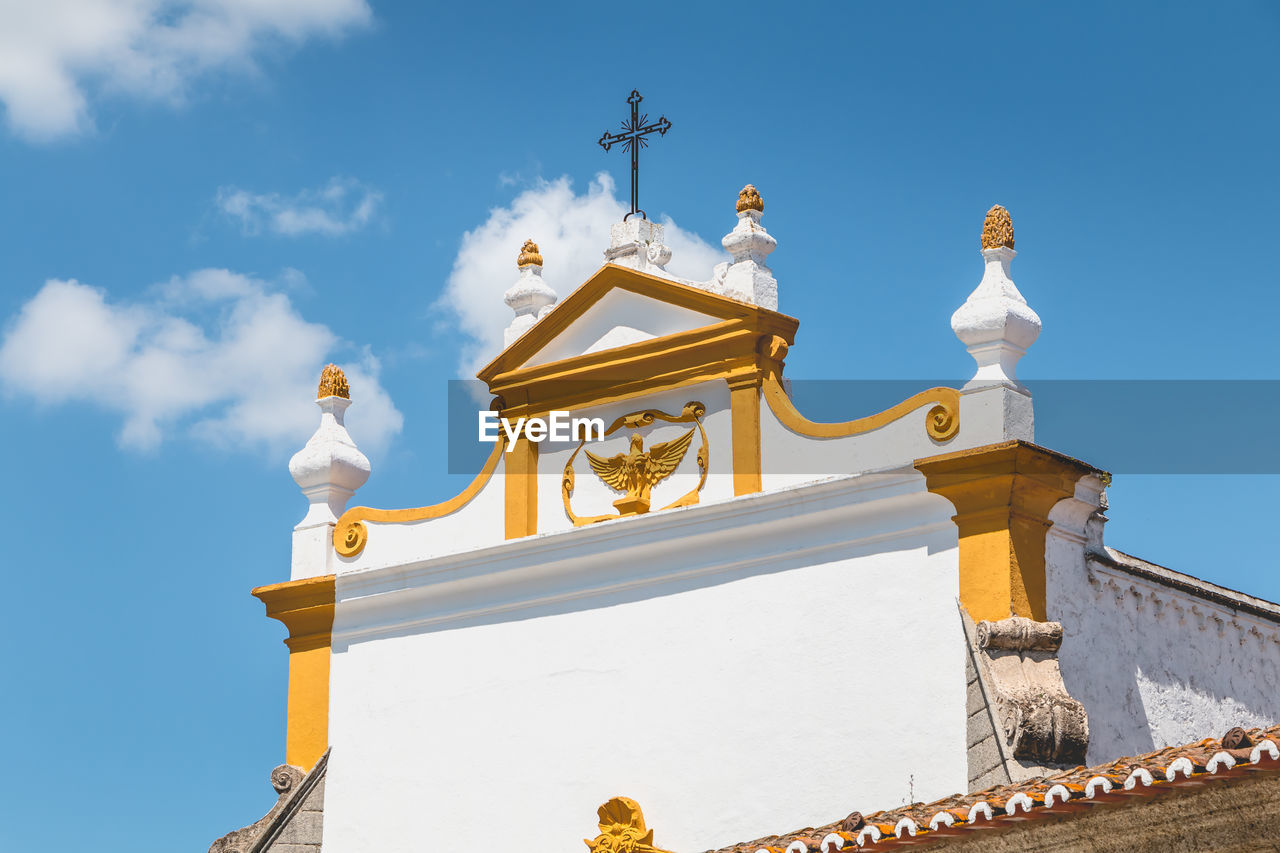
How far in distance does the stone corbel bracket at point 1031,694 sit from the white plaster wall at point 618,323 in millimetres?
3006

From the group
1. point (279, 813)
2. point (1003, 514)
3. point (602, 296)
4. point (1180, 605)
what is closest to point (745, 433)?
point (602, 296)

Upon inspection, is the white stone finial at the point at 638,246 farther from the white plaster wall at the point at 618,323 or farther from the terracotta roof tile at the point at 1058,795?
the terracotta roof tile at the point at 1058,795

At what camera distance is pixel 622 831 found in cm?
1206

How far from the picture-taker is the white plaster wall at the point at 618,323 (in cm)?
1282

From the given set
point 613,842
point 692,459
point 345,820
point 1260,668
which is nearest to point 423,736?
point 345,820

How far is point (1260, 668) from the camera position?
42.3ft

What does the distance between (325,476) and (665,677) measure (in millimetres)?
3395

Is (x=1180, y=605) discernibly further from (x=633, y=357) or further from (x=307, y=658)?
(x=307, y=658)

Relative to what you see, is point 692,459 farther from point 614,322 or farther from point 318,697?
point 318,697

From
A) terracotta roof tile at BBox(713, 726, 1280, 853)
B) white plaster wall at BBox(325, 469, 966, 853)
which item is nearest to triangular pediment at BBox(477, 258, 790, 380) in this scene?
white plaster wall at BBox(325, 469, 966, 853)

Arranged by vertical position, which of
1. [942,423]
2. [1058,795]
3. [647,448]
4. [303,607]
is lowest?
[1058,795]

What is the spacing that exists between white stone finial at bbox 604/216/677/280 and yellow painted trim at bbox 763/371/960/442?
1388 mm

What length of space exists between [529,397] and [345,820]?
3.17 metres

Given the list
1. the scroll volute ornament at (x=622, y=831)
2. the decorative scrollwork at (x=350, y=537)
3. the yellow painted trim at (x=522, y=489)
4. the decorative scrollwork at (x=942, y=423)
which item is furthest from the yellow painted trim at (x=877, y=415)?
the decorative scrollwork at (x=350, y=537)
